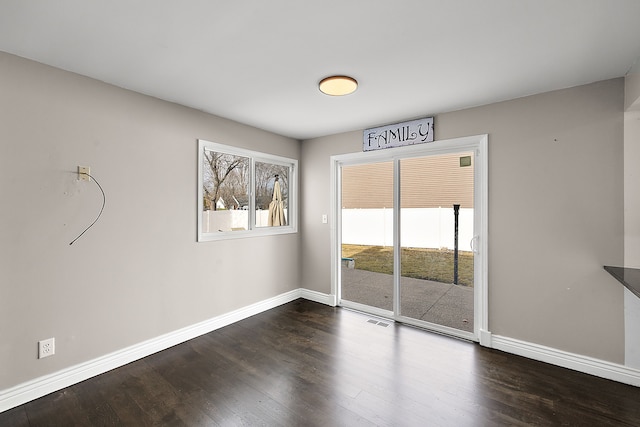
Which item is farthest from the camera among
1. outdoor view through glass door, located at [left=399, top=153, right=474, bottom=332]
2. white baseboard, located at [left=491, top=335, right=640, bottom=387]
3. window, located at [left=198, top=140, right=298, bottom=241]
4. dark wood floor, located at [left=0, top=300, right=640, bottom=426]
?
window, located at [left=198, top=140, right=298, bottom=241]

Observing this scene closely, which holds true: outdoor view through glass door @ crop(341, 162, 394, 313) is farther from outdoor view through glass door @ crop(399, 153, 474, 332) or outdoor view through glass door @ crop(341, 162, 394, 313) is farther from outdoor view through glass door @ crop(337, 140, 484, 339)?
outdoor view through glass door @ crop(399, 153, 474, 332)

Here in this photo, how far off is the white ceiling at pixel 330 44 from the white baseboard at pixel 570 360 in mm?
2412

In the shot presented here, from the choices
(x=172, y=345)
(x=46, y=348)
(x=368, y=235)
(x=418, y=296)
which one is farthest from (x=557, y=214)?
(x=46, y=348)

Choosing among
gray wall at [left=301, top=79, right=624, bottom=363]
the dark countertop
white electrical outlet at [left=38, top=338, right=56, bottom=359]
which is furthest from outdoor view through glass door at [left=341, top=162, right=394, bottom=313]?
white electrical outlet at [left=38, top=338, right=56, bottom=359]

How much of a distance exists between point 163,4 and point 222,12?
12.0 inches

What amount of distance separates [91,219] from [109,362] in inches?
50.5

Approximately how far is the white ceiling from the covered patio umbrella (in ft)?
5.32

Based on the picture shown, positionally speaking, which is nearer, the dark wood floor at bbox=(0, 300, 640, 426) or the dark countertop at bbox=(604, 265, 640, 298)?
the dark countertop at bbox=(604, 265, 640, 298)

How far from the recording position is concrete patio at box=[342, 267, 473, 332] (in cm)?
327

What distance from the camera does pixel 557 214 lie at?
2.58 metres

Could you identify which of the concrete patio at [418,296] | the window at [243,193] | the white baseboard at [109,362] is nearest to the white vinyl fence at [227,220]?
the window at [243,193]

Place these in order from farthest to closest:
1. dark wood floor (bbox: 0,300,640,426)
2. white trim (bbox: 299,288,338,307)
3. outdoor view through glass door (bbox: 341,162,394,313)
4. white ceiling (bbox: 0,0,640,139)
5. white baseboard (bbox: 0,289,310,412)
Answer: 1. white trim (bbox: 299,288,338,307)
2. outdoor view through glass door (bbox: 341,162,394,313)
3. white baseboard (bbox: 0,289,310,412)
4. dark wood floor (bbox: 0,300,640,426)
5. white ceiling (bbox: 0,0,640,139)

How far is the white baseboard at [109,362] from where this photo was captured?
204 cm

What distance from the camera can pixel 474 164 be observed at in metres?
3.10
